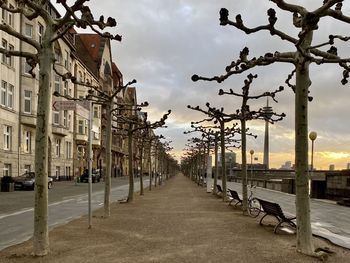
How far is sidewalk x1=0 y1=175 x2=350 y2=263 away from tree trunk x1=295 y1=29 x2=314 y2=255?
0.59 m

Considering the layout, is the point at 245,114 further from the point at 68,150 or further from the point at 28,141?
the point at 68,150

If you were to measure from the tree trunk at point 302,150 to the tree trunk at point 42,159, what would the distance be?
485 cm

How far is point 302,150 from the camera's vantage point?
426 inches

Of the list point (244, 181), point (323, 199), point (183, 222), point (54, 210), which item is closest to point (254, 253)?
point (183, 222)

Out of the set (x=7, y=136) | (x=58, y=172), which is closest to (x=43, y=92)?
(x=7, y=136)

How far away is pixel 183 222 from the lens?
15.9 m

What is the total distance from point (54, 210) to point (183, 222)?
8.76 meters

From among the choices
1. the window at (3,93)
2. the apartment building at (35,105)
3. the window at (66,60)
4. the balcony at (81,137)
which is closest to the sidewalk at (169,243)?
the apartment building at (35,105)

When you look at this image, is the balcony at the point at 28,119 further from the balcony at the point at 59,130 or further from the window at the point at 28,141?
the balcony at the point at 59,130

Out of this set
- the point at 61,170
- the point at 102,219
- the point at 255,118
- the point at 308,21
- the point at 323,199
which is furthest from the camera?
the point at 61,170

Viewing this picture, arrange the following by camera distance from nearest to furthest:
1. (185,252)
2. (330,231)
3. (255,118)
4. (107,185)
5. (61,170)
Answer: (185,252)
(330,231)
(107,185)
(255,118)
(61,170)

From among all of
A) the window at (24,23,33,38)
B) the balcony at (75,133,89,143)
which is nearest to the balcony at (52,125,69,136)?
the balcony at (75,133,89,143)

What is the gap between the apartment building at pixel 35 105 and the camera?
152 feet

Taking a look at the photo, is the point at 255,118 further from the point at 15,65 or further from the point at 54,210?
the point at 15,65
